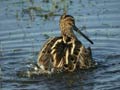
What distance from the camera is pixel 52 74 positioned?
11.7m

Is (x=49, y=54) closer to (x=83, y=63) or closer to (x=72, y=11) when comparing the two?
(x=83, y=63)

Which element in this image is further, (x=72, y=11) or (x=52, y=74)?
(x=72, y=11)

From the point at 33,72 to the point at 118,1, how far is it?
15.7ft

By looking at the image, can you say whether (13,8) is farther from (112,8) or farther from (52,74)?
(52,74)

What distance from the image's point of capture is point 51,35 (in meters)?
Answer: 14.1

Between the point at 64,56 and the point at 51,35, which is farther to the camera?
the point at 51,35

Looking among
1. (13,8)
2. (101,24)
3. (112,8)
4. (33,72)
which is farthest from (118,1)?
(33,72)

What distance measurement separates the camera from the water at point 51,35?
11242mm

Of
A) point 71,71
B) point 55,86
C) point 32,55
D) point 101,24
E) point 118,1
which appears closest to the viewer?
point 55,86

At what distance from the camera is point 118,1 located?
52.4ft

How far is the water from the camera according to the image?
36.9 ft

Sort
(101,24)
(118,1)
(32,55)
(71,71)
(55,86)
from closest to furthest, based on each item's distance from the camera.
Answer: (55,86) < (71,71) < (32,55) < (101,24) < (118,1)

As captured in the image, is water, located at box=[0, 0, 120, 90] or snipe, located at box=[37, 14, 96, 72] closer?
water, located at box=[0, 0, 120, 90]

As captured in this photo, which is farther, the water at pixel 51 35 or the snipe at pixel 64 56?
the snipe at pixel 64 56
